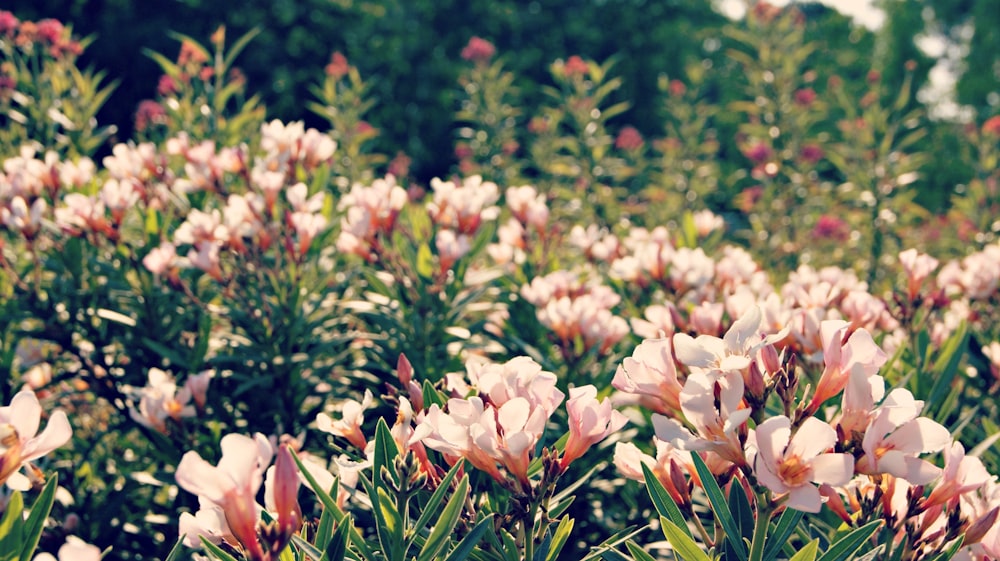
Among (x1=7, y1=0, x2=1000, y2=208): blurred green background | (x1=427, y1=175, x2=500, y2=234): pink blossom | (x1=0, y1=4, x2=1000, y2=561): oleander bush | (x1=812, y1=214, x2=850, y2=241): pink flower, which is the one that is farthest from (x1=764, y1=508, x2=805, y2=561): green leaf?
(x1=7, y1=0, x2=1000, y2=208): blurred green background

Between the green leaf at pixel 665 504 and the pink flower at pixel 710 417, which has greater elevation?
the pink flower at pixel 710 417

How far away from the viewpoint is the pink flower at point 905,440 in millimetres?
929

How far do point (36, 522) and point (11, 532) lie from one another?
45 millimetres

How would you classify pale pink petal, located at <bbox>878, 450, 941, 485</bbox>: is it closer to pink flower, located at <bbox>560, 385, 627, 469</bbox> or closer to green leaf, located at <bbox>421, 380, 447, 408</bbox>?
pink flower, located at <bbox>560, 385, 627, 469</bbox>

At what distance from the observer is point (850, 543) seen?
3.28 ft

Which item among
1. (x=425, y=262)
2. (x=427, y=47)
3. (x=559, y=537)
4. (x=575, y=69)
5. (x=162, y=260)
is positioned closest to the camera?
(x=559, y=537)

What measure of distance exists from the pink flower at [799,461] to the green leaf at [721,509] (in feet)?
0.42

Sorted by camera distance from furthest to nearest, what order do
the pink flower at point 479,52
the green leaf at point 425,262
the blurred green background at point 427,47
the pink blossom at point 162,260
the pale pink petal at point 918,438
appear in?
the blurred green background at point 427,47, the pink flower at point 479,52, the green leaf at point 425,262, the pink blossom at point 162,260, the pale pink petal at point 918,438

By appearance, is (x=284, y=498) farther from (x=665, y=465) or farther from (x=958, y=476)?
(x=958, y=476)

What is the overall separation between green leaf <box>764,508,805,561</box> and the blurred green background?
301 inches

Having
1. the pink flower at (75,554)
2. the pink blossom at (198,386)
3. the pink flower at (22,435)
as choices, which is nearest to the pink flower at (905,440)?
the pink flower at (75,554)

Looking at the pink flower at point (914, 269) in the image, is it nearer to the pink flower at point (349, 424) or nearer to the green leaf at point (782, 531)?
the green leaf at point (782, 531)

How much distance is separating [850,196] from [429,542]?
5077 mm

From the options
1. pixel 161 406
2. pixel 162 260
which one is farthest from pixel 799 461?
pixel 162 260
